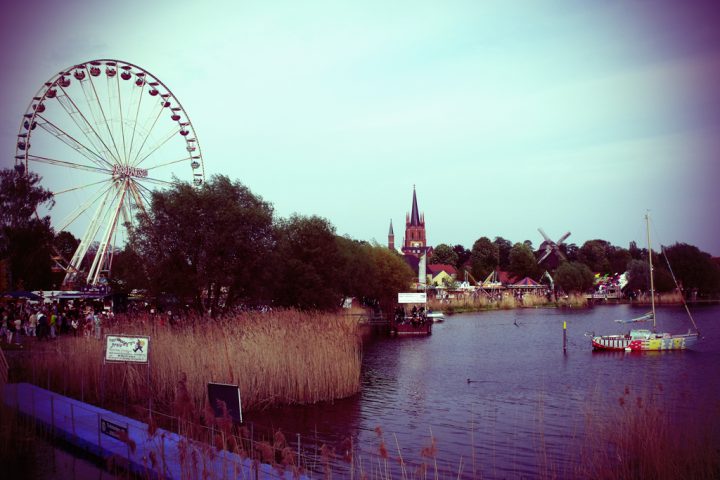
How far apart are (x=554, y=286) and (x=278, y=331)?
341 feet

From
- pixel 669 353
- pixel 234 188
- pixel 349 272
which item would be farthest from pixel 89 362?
pixel 349 272

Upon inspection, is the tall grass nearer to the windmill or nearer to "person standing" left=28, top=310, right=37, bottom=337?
"person standing" left=28, top=310, right=37, bottom=337

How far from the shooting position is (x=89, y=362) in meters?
20.7

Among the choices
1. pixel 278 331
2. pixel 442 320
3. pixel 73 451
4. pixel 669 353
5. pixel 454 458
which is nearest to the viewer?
pixel 73 451

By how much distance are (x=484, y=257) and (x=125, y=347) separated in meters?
166

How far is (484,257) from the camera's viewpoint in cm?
17775

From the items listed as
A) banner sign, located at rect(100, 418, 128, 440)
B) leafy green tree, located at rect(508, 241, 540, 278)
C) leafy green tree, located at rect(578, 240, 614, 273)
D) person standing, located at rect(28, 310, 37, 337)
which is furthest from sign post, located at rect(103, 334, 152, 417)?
leafy green tree, located at rect(578, 240, 614, 273)

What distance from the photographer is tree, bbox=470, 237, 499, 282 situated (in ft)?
577

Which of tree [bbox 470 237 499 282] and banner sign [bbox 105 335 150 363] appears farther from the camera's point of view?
tree [bbox 470 237 499 282]

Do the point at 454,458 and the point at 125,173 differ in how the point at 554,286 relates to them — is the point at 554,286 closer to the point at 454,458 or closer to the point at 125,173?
the point at 125,173

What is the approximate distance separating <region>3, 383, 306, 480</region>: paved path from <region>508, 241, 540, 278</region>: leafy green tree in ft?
462

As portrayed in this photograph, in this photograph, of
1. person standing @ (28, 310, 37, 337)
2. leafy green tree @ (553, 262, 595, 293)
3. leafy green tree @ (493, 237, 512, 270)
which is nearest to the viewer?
person standing @ (28, 310, 37, 337)

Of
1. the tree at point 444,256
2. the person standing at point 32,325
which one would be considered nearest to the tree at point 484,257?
the tree at point 444,256

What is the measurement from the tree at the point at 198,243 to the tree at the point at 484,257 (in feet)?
472
